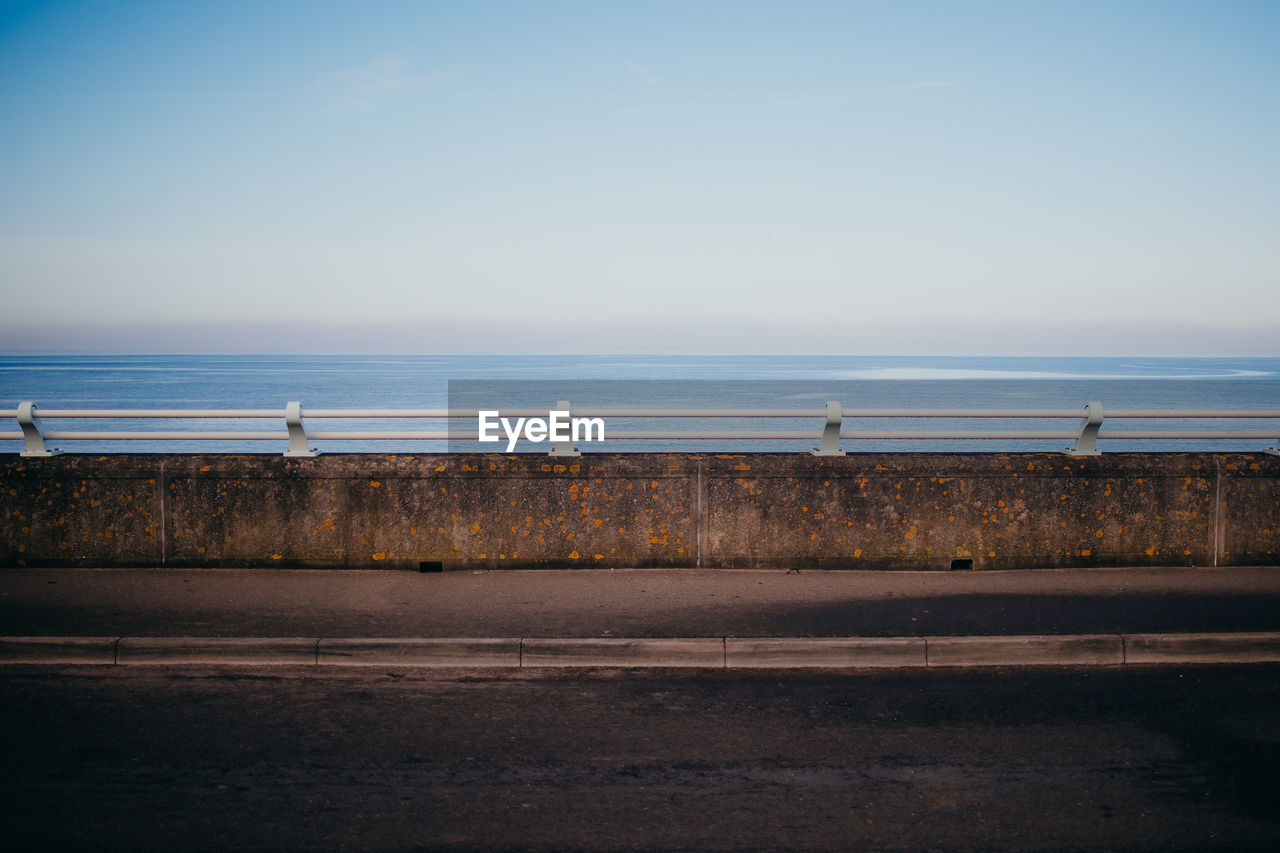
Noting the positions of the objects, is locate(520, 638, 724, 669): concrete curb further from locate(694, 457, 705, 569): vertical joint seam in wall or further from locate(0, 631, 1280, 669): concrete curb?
locate(694, 457, 705, 569): vertical joint seam in wall

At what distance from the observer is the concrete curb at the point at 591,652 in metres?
6.21

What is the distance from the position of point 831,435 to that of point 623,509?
1.87 metres

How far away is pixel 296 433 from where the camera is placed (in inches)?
323

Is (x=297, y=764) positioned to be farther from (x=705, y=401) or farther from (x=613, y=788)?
(x=705, y=401)

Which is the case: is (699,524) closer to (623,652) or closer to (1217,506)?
(623,652)

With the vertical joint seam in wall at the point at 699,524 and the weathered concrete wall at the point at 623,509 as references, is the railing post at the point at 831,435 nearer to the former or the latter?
the weathered concrete wall at the point at 623,509

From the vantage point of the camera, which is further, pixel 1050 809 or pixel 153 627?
pixel 153 627

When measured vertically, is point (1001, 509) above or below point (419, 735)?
above

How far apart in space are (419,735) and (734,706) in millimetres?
1713

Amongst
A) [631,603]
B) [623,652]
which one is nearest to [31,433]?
[631,603]

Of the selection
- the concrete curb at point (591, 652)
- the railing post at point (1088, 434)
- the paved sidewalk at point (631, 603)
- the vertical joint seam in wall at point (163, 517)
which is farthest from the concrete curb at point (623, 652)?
the railing post at point (1088, 434)

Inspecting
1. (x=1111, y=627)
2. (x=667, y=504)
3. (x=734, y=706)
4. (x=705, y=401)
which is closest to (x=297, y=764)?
(x=734, y=706)

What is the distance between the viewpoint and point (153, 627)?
21.5 ft

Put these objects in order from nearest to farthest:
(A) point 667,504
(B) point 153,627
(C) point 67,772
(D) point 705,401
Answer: (C) point 67,772, (B) point 153,627, (A) point 667,504, (D) point 705,401
